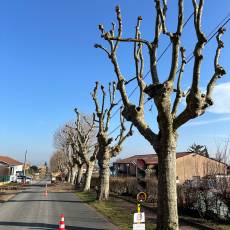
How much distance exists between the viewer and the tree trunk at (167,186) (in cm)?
1330

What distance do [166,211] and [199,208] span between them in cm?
547

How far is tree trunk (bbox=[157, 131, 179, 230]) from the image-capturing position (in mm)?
13305

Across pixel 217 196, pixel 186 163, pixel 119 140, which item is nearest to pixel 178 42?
pixel 217 196

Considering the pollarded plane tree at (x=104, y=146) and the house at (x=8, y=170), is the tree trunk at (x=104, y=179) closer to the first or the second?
the pollarded plane tree at (x=104, y=146)

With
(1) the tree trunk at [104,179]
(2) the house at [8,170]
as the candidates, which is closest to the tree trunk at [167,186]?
(1) the tree trunk at [104,179]

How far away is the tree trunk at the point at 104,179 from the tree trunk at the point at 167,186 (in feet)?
49.3

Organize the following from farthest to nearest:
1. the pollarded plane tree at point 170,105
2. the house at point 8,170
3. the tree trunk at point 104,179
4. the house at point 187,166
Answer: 1. the house at point 8,170
2. the tree trunk at point 104,179
3. the house at point 187,166
4. the pollarded plane tree at point 170,105

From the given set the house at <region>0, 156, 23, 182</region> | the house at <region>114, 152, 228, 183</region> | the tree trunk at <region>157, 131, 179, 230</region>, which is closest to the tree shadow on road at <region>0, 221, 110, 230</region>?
the tree trunk at <region>157, 131, 179, 230</region>

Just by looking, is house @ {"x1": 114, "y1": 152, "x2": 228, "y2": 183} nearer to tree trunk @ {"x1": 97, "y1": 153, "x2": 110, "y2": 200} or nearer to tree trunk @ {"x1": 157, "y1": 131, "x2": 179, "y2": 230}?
tree trunk @ {"x1": 97, "y1": 153, "x2": 110, "y2": 200}

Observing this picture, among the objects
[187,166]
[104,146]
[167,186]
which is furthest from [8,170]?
[167,186]

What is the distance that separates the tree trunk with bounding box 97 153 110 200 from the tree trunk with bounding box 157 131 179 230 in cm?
1503

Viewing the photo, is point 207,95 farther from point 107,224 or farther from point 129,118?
point 107,224

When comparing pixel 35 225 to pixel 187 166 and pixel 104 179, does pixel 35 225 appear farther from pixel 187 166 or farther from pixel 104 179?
pixel 187 166

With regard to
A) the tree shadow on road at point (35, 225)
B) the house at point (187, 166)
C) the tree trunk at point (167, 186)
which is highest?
the house at point (187, 166)
